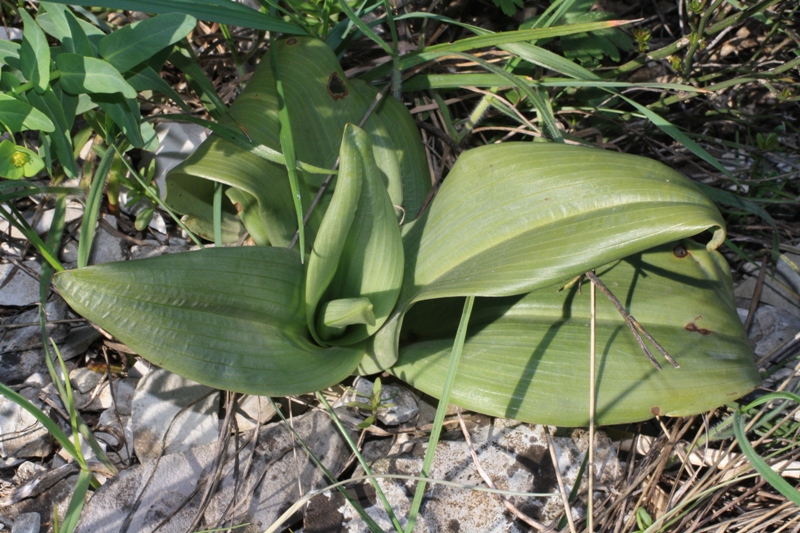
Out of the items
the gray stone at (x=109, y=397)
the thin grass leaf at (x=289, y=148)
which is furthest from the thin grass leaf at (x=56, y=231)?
the thin grass leaf at (x=289, y=148)

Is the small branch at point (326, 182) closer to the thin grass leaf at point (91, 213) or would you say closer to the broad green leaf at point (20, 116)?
the thin grass leaf at point (91, 213)

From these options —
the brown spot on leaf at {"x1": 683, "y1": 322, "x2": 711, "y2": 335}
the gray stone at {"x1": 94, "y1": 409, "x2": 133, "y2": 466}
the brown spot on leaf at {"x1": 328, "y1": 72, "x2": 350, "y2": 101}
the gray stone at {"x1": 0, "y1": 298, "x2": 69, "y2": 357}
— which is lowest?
the gray stone at {"x1": 94, "y1": 409, "x2": 133, "y2": 466}

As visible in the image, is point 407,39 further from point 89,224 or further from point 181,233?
point 89,224

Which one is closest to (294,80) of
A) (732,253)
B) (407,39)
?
(407,39)

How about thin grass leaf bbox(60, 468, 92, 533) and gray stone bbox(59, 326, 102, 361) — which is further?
gray stone bbox(59, 326, 102, 361)

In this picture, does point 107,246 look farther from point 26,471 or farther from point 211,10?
point 211,10

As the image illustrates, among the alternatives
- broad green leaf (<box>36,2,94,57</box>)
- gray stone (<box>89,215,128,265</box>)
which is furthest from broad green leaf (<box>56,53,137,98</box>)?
gray stone (<box>89,215,128,265</box>)

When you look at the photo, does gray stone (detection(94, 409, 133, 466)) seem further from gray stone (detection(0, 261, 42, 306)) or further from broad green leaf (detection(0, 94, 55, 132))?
broad green leaf (detection(0, 94, 55, 132))

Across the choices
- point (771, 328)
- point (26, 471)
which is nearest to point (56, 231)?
point (26, 471)
